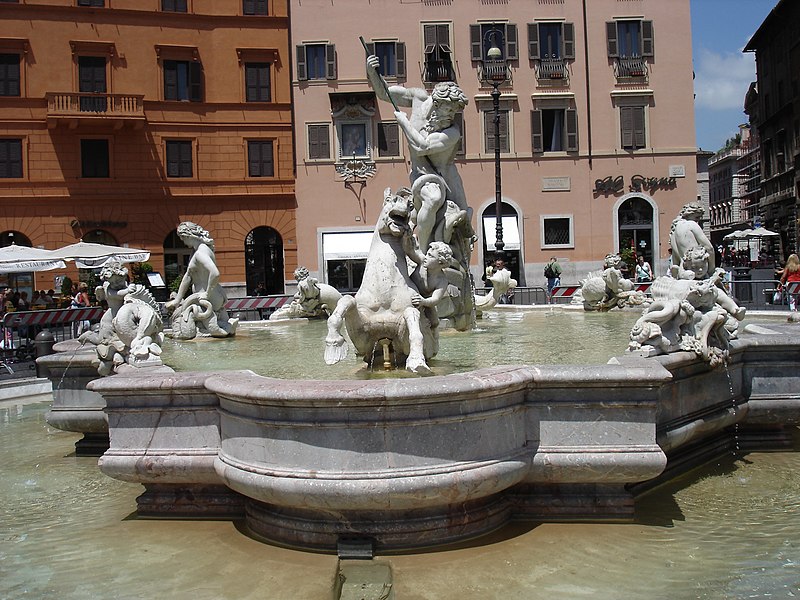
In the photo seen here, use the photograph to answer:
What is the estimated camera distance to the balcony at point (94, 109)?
30.1 meters

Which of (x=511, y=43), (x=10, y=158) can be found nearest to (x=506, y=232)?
(x=511, y=43)

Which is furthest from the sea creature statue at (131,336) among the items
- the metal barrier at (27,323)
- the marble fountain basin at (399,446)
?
the metal barrier at (27,323)

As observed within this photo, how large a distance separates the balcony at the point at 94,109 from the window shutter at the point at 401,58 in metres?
9.99

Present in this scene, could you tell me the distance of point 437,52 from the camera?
107 feet

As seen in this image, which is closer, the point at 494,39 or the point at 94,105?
the point at 94,105

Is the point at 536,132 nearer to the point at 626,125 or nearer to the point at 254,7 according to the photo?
the point at 626,125

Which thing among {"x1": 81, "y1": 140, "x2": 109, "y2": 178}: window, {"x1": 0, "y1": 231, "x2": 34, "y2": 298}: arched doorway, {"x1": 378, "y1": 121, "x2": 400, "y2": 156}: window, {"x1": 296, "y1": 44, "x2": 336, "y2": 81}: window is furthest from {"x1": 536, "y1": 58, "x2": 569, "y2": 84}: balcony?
{"x1": 0, "y1": 231, "x2": 34, "y2": 298}: arched doorway

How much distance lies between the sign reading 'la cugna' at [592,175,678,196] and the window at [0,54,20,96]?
22.4 meters

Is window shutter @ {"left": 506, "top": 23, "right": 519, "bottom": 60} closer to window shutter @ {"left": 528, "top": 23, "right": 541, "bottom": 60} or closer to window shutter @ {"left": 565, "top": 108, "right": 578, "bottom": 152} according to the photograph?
window shutter @ {"left": 528, "top": 23, "right": 541, "bottom": 60}

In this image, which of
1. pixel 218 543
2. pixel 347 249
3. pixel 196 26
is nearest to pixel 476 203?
pixel 347 249

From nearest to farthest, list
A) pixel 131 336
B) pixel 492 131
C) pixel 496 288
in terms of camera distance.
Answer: pixel 131 336, pixel 496 288, pixel 492 131

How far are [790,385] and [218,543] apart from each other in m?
4.34

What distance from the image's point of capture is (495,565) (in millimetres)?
4195

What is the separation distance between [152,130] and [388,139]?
29.9 feet
